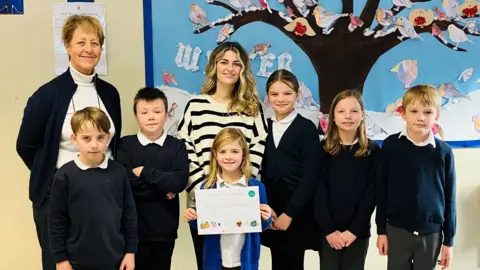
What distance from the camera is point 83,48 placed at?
6.18 feet

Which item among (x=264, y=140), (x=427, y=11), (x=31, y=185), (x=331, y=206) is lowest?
(x=331, y=206)

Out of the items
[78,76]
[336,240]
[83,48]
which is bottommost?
[336,240]

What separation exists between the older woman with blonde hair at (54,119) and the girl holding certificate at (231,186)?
Result: 58 cm

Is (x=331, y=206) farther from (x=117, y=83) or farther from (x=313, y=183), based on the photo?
(x=117, y=83)

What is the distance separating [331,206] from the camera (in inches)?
79.4

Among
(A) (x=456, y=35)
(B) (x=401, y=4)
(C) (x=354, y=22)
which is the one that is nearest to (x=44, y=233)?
(C) (x=354, y=22)

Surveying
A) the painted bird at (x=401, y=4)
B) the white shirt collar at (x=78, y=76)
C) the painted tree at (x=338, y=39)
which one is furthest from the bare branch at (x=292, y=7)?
the white shirt collar at (x=78, y=76)

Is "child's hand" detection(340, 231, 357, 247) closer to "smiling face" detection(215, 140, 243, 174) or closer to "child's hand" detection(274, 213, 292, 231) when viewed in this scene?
"child's hand" detection(274, 213, 292, 231)

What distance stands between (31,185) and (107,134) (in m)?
0.42

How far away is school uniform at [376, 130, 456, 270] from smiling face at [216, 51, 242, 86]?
759 mm

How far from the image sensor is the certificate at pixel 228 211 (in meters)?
1.91

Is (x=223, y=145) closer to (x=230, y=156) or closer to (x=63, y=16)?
(x=230, y=156)

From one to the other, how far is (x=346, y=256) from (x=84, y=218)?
3.72 ft

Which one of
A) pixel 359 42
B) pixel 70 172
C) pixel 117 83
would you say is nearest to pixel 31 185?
pixel 70 172
